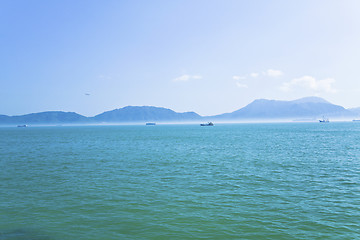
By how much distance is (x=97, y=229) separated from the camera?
1366 cm

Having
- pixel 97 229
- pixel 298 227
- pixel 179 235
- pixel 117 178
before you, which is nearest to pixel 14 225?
pixel 97 229

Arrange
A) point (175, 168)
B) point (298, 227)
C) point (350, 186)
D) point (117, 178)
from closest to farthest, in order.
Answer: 1. point (298, 227)
2. point (350, 186)
3. point (117, 178)
4. point (175, 168)

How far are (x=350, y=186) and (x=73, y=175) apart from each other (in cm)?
2868

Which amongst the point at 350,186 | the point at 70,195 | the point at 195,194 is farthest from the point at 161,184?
the point at 350,186

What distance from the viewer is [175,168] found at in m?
31.5

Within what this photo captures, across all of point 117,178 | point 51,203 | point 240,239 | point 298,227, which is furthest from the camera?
point 117,178

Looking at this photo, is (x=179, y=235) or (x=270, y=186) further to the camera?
(x=270, y=186)

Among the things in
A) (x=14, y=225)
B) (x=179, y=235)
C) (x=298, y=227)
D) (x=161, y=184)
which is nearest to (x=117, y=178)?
(x=161, y=184)

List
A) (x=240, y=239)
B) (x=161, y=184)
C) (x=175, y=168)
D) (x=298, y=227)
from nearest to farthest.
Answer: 1. (x=240, y=239)
2. (x=298, y=227)
3. (x=161, y=184)
4. (x=175, y=168)

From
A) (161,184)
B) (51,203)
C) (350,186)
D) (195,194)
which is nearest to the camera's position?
(51,203)

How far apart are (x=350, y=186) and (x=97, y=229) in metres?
22.0

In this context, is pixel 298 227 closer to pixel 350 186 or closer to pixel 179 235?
pixel 179 235

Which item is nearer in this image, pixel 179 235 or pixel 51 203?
pixel 179 235

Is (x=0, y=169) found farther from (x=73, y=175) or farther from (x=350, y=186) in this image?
(x=350, y=186)
